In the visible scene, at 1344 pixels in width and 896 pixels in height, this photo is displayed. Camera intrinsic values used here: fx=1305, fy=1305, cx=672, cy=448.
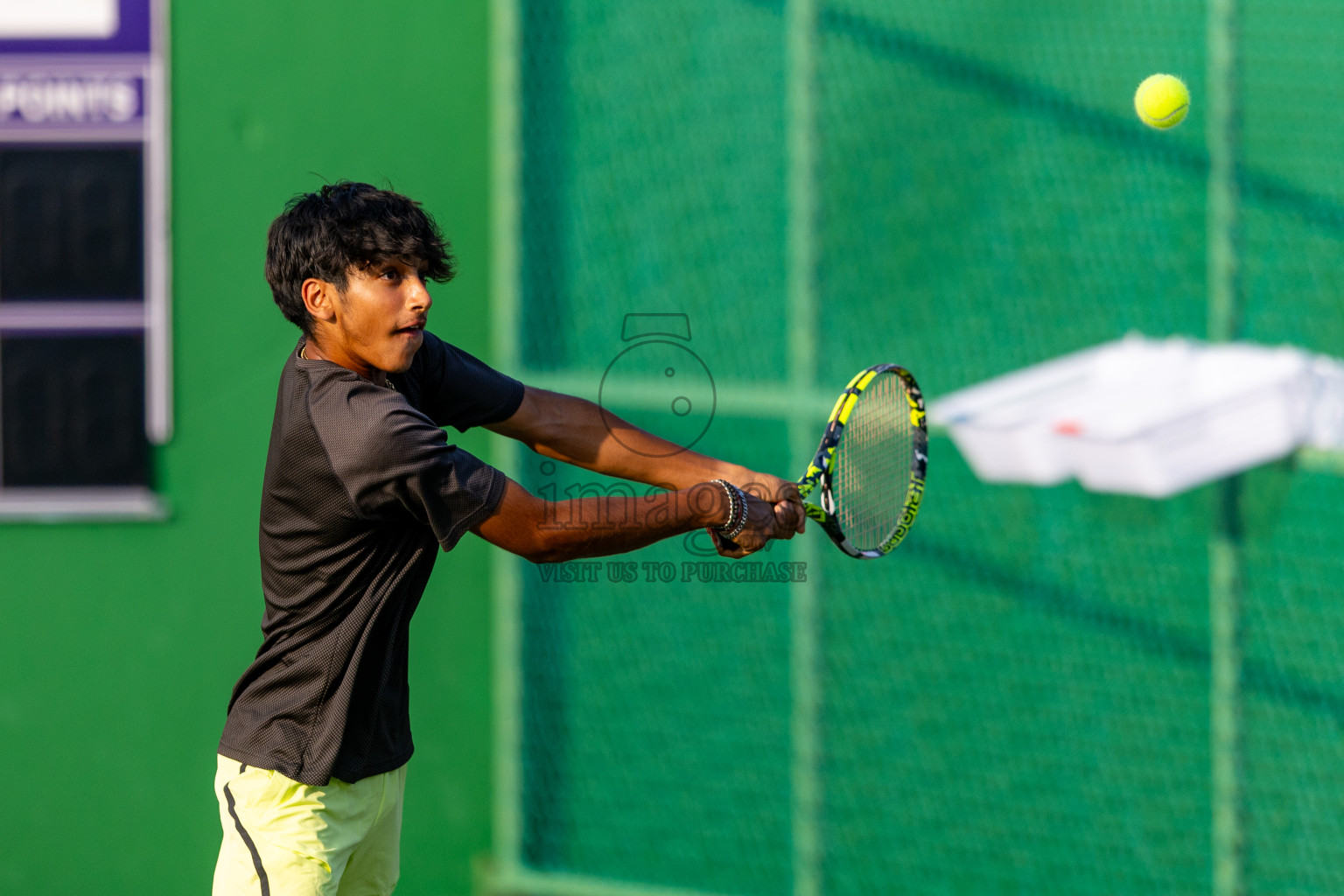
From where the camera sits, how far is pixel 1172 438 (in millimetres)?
3688

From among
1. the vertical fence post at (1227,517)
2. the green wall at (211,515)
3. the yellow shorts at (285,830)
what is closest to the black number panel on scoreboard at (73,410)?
the green wall at (211,515)

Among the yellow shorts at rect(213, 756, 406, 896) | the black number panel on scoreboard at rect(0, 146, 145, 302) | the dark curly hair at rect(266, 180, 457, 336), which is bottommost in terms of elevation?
the yellow shorts at rect(213, 756, 406, 896)

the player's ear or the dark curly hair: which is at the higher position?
Answer: the dark curly hair

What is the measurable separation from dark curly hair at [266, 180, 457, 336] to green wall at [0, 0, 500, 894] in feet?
5.80

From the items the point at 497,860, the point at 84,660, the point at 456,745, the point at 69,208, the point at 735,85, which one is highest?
the point at 735,85

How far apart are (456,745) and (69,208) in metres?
2.15

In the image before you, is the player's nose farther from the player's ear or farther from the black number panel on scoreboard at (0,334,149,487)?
the black number panel on scoreboard at (0,334,149,487)

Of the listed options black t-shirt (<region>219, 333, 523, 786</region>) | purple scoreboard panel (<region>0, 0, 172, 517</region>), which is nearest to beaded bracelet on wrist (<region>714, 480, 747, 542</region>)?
black t-shirt (<region>219, 333, 523, 786</region>)

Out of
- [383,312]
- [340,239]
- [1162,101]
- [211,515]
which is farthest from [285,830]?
[1162,101]

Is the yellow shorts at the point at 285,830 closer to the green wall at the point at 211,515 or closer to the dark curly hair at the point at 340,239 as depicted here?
the dark curly hair at the point at 340,239

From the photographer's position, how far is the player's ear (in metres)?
2.47

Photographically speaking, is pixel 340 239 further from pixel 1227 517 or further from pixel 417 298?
pixel 1227 517

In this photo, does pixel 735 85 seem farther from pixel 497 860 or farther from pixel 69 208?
pixel 497 860

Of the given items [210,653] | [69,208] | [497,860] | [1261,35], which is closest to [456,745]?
[497,860]
